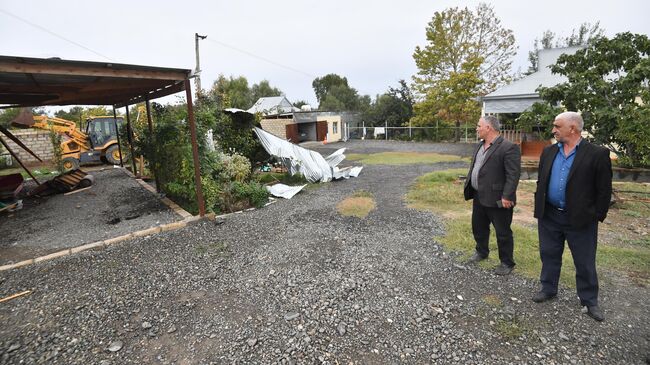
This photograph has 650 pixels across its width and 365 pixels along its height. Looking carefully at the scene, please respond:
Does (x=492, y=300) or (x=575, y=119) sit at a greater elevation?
(x=575, y=119)

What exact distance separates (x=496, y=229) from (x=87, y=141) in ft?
50.5

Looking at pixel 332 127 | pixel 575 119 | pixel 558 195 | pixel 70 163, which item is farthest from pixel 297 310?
pixel 332 127

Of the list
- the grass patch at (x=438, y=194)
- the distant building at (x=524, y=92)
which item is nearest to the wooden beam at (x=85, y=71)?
the grass patch at (x=438, y=194)

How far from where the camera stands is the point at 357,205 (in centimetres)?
686

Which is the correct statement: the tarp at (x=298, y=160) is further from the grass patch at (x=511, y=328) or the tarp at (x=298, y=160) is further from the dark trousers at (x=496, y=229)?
the grass patch at (x=511, y=328)

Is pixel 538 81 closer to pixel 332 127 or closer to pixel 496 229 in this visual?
pixel 496 229

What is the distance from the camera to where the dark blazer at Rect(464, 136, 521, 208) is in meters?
3.29

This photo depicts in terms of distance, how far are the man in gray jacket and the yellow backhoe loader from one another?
13722 millimetres

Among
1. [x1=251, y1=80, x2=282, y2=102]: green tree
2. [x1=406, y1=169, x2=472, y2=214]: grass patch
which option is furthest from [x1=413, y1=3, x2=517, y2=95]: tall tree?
[x1=251, y1=80, x2=282, y2=102]: green tree

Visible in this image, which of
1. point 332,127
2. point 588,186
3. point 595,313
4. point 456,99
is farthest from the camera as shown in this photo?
point 332,127

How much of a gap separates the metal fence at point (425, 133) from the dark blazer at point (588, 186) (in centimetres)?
2131

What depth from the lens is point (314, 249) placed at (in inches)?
178

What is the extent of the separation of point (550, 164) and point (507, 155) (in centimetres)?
47

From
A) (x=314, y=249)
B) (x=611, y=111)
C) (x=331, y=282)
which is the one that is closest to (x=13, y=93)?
(x=314, y=249)
